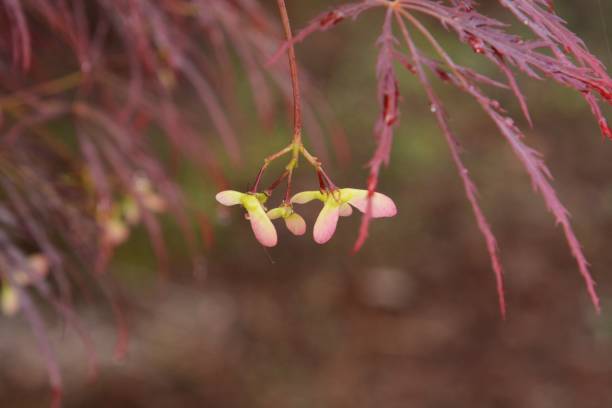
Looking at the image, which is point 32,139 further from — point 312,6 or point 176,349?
point 312,6

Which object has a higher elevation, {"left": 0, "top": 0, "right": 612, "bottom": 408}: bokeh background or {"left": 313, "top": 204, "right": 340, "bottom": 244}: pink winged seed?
{"left": 0, "top": 0, "right": 612, "bottom": 408}: bokeh background

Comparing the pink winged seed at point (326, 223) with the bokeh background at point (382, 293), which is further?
the bokeh background at point (382, 293)

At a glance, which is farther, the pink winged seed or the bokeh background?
the bokeh background

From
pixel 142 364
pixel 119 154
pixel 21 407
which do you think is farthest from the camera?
pixel 142 364

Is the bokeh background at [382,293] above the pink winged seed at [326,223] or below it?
above

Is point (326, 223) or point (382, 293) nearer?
point (326, 223)

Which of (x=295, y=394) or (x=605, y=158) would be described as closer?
(x=295, y=394)

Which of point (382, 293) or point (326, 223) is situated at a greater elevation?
point (382, 293)

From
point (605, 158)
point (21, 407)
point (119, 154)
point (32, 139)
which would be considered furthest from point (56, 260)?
point (605, 158)
